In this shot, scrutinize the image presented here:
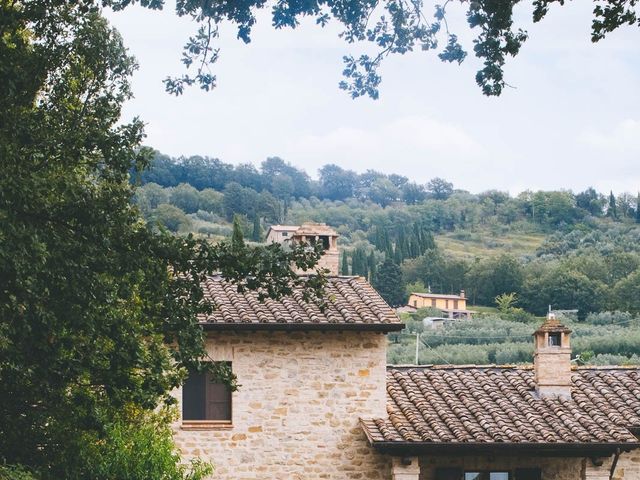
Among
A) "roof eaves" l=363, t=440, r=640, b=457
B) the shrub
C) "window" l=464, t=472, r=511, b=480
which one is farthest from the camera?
the shrub

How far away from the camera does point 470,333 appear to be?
5162 centimetres

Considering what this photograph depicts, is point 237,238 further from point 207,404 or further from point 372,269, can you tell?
point 372,269

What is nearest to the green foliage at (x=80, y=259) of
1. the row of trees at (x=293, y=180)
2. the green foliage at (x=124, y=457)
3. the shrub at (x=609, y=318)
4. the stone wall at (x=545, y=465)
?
the green foliage at (x=124, y=457)

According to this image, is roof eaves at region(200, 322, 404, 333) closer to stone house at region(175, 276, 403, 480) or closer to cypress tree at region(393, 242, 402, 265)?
stone house at region(175, 276, 403, 480)

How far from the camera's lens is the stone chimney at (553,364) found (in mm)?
18578

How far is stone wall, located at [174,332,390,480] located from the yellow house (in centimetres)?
4913

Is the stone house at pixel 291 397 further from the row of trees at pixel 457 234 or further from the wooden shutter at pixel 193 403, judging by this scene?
the row of trees at pixel 457 234

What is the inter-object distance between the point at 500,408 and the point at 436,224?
85.3 m

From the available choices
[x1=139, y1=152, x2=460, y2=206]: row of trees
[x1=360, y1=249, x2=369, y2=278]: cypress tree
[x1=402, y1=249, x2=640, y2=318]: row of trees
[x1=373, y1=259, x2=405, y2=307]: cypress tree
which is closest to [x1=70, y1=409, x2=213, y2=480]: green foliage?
[x1=139, y1=152, x2=460, y2=206]: row of trees

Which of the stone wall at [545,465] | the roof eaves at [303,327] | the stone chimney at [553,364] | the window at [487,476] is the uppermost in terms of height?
the roof eaves at [303,327]

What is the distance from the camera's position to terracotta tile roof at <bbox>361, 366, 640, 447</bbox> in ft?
56.4

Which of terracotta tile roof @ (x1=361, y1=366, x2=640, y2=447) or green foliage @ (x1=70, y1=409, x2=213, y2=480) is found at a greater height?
terracotta tile roof @ (x1=361, y1=366, x2=640, y2=447)

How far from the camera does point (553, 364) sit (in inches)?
742

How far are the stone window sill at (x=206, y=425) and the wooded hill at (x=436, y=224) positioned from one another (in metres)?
29.8
